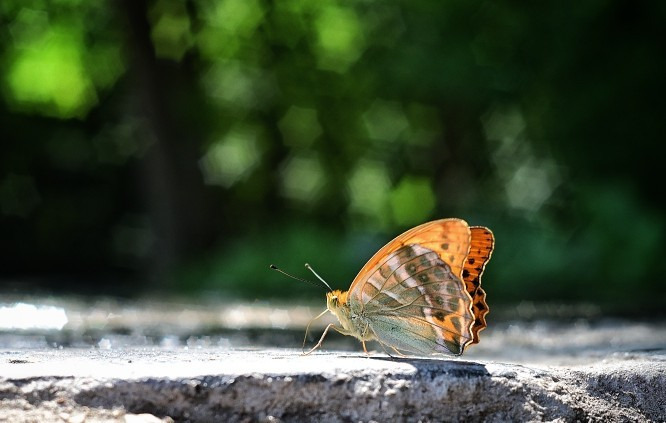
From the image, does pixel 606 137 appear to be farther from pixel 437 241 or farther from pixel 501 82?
pixel 437 241

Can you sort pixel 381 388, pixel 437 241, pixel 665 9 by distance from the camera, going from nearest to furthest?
pixel 381 388, pixel 437 241, pixel 665 9

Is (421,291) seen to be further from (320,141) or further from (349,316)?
(320,141)

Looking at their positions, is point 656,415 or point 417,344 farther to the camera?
point 417,344

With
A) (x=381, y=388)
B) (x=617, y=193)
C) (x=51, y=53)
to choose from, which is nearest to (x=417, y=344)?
(x=381, y=388)

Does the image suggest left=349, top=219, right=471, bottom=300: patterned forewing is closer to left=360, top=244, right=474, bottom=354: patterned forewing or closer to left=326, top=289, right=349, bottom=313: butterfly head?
left=360, top=244, right=474, bottom=354: patterned forewing

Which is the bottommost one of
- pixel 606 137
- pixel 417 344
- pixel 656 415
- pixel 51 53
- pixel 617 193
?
pixel 656 415

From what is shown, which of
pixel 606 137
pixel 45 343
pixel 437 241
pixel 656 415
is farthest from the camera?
pixel 606 137

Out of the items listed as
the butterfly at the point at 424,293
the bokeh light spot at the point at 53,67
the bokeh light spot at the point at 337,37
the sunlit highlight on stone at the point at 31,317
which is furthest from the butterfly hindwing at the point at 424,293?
the bokeh light spot at the point at 53,67
